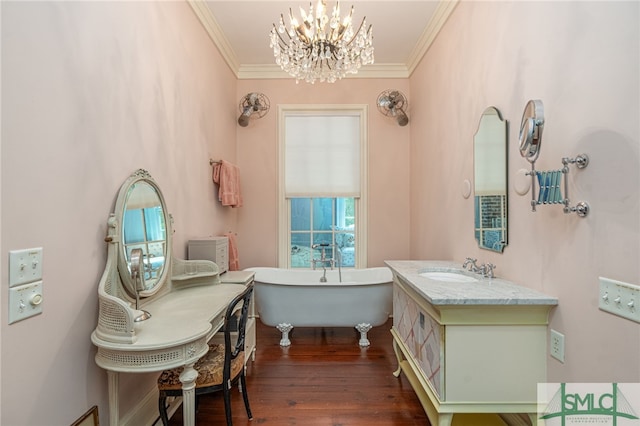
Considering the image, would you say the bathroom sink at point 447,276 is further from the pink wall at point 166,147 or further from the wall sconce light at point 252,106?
the wall sconce light at point 252,106

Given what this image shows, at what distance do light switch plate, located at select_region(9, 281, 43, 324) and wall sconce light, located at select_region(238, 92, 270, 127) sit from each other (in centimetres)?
295

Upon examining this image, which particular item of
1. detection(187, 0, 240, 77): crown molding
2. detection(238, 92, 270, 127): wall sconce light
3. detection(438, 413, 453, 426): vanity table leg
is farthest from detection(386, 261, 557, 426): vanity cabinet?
detection(238, 92, 270, 127): wall sconce light

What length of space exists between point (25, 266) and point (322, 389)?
1.96m

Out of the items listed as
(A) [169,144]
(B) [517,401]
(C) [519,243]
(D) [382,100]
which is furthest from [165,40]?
(B) [517,401]

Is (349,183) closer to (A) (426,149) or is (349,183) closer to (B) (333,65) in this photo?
(A) (426,149)

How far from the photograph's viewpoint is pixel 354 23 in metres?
2.96

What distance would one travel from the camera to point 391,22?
9.73 ft

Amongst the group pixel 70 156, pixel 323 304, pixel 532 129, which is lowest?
pixel 323 304

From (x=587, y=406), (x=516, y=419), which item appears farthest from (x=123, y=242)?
(x=516, y=419)

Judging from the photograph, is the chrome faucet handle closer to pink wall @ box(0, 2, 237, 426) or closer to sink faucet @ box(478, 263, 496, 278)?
sink faucet @ box(478, 263, 496, 278)

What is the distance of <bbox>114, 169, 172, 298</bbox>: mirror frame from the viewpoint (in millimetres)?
1564

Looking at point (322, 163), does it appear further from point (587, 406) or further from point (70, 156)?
point (587, 406)

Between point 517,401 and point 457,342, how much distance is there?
390mm

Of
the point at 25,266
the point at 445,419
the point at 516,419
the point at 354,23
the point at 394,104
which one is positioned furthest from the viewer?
the point at 394,104
